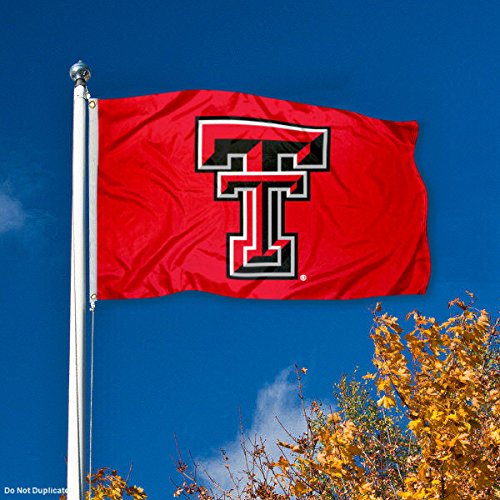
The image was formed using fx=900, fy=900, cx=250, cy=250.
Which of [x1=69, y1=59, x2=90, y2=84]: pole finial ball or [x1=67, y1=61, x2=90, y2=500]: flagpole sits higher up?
[x1=69, y1=59, x2=90, y2=84]: pole finial ball

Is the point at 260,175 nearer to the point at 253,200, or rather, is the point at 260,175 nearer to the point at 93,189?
the point at 253,200

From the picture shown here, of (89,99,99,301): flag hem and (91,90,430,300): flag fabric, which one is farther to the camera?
(91,90,430,300): flag fabric

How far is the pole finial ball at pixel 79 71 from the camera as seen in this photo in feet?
21.2

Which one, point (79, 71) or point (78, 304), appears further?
point (79, 71)

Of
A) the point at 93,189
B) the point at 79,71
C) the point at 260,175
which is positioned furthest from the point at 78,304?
the point at 260,175

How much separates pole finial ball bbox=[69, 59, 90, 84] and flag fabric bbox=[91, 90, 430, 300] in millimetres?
979

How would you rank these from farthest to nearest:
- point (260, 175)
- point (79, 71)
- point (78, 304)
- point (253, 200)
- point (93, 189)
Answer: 1. point (260, 175)
2. point (253, 200)
3. point (93, 189)
4. point (79, 71)
5. point (78, 304)

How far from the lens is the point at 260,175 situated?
8461mm

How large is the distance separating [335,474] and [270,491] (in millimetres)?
2227

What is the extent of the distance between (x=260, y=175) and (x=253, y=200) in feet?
0.88

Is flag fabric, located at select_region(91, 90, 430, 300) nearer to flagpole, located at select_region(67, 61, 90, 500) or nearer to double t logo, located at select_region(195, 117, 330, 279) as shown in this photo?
double t logo, located at select_region(195, 117, 330, 279)

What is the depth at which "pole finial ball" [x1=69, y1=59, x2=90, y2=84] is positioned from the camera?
6.47 metres

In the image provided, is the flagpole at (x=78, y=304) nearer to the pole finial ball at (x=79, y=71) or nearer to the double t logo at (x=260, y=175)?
the pole finial ball at (x=79, y=71)

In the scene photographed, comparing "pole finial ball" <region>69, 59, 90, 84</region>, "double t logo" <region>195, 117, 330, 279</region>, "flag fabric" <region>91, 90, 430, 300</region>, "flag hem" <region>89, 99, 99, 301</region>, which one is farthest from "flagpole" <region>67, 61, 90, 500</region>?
"double t logo" <region>195, 117, 330, 279</region>
